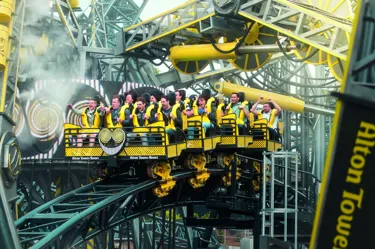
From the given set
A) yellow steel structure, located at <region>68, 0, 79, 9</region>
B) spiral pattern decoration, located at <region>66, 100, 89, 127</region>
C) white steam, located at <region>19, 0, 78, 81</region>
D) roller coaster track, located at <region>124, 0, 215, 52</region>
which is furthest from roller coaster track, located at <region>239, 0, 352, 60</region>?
yellow steel structure, located at <region>68, 0, 79, 9</region>

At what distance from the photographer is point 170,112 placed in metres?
17.7

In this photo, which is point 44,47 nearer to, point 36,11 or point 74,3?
point 36,11

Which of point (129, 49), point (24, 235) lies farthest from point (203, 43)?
point (24, 235)

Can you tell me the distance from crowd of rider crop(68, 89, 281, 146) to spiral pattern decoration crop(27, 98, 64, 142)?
7.66 m

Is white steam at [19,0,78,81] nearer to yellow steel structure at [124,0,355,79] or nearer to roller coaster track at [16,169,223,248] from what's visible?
yellow steel structure at [124,0,355,79]

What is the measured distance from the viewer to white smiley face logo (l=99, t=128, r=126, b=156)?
52.7 ft

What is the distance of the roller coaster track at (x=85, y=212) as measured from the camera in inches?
594

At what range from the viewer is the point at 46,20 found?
2306cm

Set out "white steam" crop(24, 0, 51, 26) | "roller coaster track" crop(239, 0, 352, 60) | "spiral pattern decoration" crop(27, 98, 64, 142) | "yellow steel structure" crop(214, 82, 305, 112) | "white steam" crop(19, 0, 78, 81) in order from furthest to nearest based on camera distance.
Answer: "yellow steel structure" crop(214, 82, 305, 112)
"spiral pattern decoration" crop(27, 98, 64, 142)
"white steam" crop(19, 0, 78, 81)
"white steam" crop(24, 0, 51, 26)
"roller coaster track" crop(239, 0, 352, 60)

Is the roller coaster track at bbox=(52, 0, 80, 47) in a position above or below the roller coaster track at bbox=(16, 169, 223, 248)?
above

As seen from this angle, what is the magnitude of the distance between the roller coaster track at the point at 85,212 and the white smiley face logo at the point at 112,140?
0.95 m

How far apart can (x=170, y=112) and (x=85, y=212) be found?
363 cm

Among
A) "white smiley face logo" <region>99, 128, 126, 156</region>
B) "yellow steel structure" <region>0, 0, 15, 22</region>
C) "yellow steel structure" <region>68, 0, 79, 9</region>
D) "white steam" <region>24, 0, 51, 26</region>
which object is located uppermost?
"yellow steel structure" <region>68, 0, 79, 9</region>

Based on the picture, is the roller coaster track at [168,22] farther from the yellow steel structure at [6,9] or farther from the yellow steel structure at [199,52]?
the yellow steel structure at [6,9]
